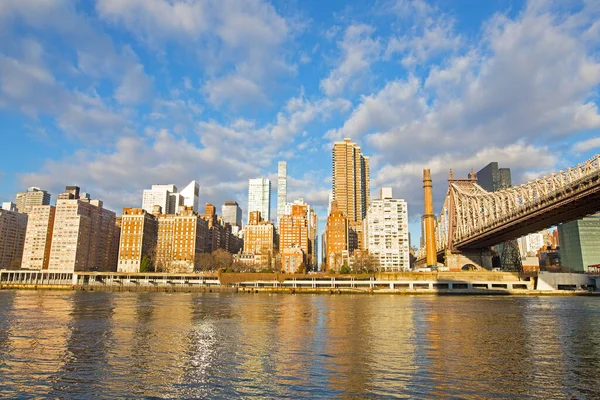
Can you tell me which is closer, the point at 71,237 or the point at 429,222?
the point at 429,222

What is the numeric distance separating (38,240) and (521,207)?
190 m

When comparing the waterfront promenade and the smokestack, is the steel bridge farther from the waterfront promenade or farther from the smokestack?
the waterfront promenade

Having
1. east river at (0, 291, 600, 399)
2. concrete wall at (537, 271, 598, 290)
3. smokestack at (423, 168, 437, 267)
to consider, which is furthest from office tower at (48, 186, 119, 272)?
concrete wall at (537, 271, 598, 290)

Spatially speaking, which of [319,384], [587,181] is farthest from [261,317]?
[587,181]

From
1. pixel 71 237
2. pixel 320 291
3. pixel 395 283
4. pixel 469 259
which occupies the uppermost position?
pixel 71 237

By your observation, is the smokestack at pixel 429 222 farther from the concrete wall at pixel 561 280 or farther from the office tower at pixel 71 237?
the office tower at pixel 71 237

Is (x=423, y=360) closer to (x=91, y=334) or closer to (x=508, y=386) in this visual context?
(x=508, y=386)

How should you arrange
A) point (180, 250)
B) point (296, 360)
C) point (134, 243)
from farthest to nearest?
1. point (180, 250)
2. point (134, 243)
3. point (296, 360)

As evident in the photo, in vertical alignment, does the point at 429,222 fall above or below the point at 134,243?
above

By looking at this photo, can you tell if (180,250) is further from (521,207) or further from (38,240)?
(521,207)

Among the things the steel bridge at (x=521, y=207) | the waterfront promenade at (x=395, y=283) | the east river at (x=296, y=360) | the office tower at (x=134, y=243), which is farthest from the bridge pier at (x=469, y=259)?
the office tower at (x=134, y=243)

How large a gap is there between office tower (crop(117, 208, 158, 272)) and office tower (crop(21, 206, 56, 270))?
111 feet

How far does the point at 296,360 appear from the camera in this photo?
25312mm

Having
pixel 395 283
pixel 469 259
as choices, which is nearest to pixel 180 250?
pixel 395 283
